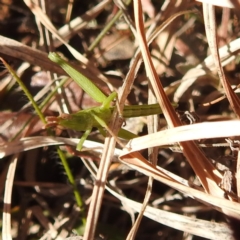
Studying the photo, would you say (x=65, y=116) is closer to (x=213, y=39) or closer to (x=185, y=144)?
(x=185, y=144)

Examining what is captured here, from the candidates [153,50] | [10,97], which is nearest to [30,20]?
Result: [10,97]

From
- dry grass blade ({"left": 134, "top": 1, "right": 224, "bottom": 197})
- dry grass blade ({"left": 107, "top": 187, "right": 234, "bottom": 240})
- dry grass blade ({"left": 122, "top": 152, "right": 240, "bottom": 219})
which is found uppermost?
dry grass blade ({"left": 134, "top": 1, "right": 224, "bottom": 197})

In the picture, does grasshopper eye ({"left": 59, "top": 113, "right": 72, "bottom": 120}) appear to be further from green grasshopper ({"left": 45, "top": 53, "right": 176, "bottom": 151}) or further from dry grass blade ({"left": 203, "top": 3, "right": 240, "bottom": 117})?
dry grass blade ({"left": 203, "top": 3, "right": 240, "bottom": 117})

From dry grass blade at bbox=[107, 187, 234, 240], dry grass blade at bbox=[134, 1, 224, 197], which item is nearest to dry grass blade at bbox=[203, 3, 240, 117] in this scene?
dry grass blade at bbox=[134, 1, 224, 197]

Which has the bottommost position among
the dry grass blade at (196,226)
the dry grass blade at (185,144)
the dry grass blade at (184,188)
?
the dry grass blade at (196,226)

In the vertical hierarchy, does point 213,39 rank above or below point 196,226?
above

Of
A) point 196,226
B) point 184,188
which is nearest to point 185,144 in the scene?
point 184,188

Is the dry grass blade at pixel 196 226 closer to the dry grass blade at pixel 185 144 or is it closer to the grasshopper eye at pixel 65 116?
the dry grass blade at pixel 185 144

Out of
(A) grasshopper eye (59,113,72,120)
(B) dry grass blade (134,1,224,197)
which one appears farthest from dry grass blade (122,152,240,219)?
(A) grasshopper eye (59,113,72,120)

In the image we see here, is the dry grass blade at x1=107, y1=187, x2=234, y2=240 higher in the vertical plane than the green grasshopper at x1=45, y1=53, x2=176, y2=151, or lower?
lower

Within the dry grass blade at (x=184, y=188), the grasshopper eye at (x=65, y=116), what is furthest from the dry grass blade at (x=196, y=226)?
the grasshopper eye at (x=65, y=116)

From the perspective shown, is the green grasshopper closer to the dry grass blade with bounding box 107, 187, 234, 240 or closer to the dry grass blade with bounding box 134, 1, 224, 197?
the dry grass blade with bounding box 134, 1, 224, 197
